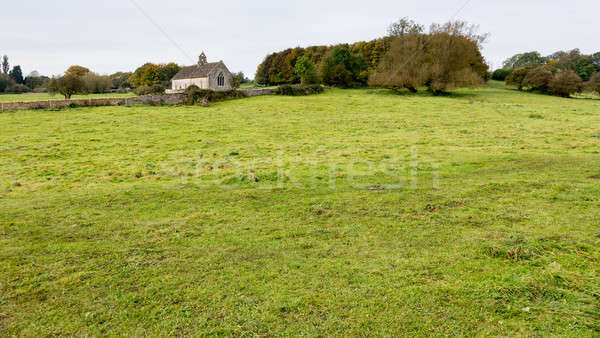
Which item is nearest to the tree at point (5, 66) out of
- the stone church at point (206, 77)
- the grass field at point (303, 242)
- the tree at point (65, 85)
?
the stone church at point (206, 77)

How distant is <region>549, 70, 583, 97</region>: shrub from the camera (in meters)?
49.2

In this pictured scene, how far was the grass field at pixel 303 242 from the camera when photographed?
4.56 metres

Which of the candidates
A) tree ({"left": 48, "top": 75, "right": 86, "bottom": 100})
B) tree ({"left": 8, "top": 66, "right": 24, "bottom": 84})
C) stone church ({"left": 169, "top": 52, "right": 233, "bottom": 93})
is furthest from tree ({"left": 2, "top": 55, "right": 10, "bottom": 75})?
tree ({"left": 48, "top": 75, "right": 86, "bottom": 100})

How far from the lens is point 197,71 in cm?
6481

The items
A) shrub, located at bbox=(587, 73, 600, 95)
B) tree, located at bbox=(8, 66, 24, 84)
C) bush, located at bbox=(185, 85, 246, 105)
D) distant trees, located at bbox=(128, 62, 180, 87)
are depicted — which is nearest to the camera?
bush, located at bbox=(185, 85, 246, 105)

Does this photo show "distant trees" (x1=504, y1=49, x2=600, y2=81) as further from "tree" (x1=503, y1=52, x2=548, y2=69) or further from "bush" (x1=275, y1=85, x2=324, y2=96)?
"bush" (x1=275, y1=85, x2=324, y2=96)

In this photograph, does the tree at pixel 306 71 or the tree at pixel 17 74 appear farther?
the tree at pixel 17 74

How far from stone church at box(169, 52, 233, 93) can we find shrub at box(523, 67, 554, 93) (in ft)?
167

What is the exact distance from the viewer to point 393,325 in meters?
4.38

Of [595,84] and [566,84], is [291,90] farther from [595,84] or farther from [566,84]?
[595,84]

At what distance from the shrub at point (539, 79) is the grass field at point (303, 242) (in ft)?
152

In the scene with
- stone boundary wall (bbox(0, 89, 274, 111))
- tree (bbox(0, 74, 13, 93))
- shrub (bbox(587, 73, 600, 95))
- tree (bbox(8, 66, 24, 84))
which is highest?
tree (bbox(8, 66, 24, 84))

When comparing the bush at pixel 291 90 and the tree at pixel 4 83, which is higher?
the tree at pixel 4 83

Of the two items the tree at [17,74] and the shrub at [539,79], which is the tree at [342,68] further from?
the tree at [17,74]
